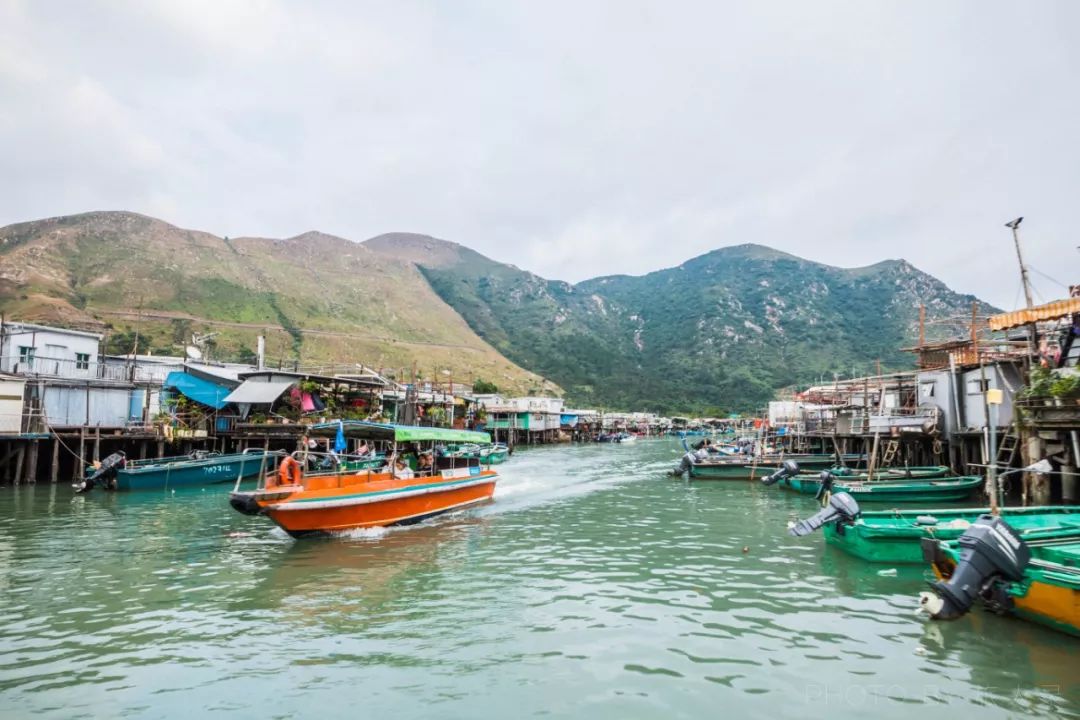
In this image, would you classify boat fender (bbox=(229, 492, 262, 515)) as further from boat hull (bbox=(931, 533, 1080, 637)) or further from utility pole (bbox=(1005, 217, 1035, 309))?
utility pole (bbox=(1005, 217, 1035, 309))

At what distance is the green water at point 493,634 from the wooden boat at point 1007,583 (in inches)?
14.1

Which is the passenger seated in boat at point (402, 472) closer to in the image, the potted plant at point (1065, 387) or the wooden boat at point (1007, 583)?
the wooden boat at point (1007, 583)

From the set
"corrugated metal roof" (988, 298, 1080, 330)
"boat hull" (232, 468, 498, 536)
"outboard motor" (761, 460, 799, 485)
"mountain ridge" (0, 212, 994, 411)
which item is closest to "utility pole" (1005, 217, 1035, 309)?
"corrugated metal roof" (988, 298, 1080, 330)

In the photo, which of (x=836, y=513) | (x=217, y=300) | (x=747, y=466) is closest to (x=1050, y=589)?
(x=836, y=513)

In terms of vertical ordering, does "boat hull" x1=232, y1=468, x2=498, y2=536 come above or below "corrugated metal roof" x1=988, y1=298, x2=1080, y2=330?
below

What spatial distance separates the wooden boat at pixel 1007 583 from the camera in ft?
29.0

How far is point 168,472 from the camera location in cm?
2852

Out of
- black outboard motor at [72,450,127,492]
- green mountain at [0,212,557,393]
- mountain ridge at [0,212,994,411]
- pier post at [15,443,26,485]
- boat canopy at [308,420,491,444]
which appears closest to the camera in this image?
boat canopy at [308,420,491,444]

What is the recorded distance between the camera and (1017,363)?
73.5 ft

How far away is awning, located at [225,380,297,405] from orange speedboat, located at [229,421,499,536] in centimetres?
1708

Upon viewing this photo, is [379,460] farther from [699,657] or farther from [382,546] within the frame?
[699,657]

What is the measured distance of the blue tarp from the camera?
37.2 m

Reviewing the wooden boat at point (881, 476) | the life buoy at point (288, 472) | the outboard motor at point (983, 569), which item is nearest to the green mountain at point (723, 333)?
the wooden boat at point (881, 476)

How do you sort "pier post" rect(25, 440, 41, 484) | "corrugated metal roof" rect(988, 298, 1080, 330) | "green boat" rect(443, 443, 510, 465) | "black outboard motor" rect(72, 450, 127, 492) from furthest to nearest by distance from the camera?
"green boat" rect(443, 443, 510, 465) → "pier post" rect(25, 440, 41, 484) → "black outboard motor" rect(72, 450, 127, 492) → "corrugated metal roof" rect(988, 298, 1080, 330)
